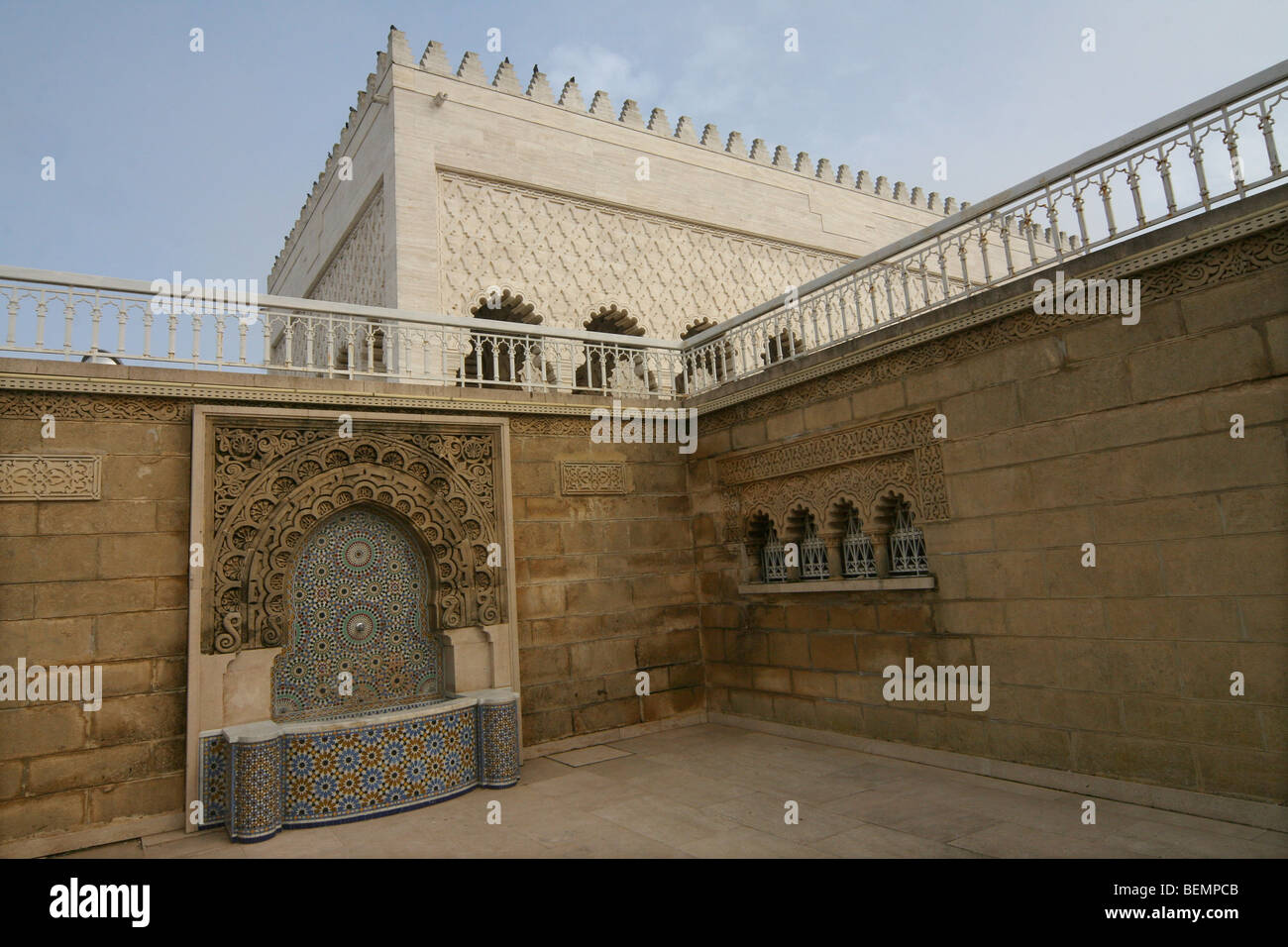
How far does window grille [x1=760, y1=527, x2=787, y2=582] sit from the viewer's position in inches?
226

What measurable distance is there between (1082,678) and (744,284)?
24.0 feet

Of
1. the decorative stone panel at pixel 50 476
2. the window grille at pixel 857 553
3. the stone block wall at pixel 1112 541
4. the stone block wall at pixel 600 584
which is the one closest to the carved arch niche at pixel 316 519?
the stone block wall at pixel 600 584

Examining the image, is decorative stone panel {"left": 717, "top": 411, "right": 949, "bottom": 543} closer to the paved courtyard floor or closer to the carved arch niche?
the paved courtyard floor

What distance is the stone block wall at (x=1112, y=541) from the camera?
3193 millimetres

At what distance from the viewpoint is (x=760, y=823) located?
362cm

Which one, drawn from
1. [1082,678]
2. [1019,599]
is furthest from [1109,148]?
[1082,678]

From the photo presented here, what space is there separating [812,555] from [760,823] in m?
2.25

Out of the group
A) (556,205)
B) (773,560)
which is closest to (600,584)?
(773,560)

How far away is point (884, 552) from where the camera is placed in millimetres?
4871

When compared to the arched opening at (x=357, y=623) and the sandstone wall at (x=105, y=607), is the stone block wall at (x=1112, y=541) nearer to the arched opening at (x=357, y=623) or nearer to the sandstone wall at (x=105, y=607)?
the arched opening at (x=357, y=623)
